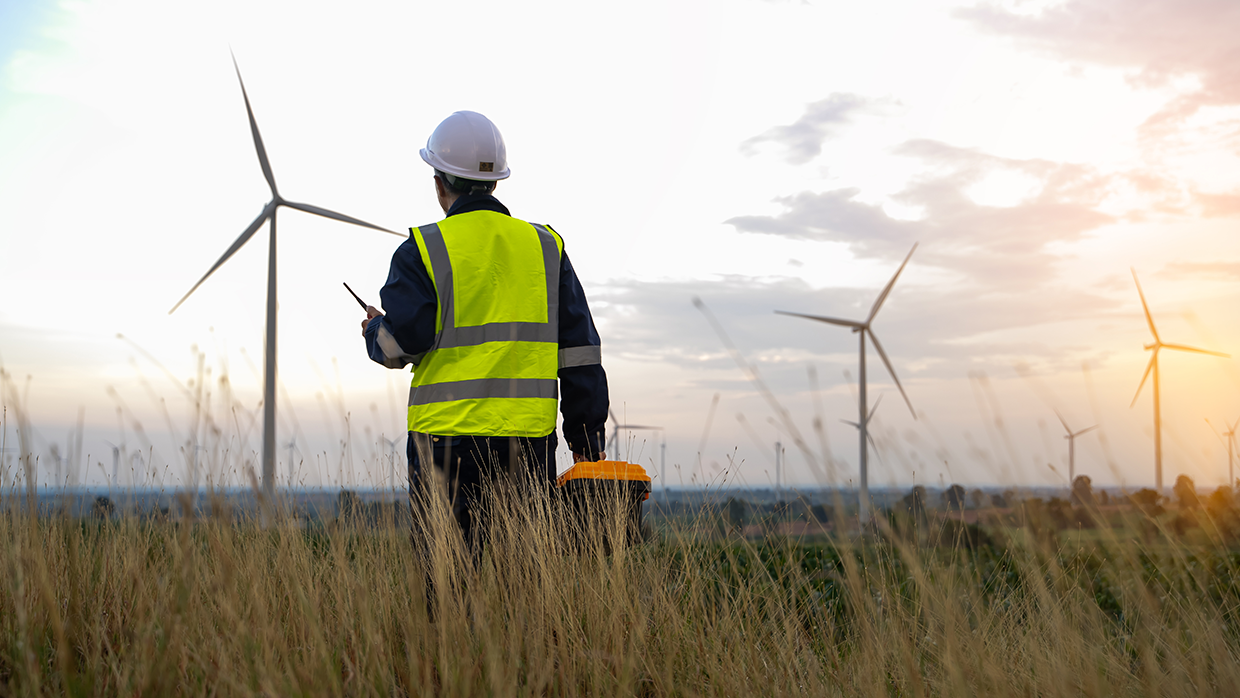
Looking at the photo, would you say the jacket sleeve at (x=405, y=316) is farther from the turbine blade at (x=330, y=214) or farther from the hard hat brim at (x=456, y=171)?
the turbine blade at (x=330, y=214)

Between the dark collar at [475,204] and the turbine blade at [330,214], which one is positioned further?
the turbine blade at [330,214]

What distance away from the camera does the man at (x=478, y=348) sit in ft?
14.5

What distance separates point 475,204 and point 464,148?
1.58 ft

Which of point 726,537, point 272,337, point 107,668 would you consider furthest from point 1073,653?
point 272,337

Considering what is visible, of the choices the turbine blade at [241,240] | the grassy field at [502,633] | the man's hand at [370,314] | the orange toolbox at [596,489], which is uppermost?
the turbine blade at [241,240]

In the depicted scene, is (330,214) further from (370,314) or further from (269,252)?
(370,314)

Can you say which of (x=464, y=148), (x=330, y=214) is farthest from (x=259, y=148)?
(x=464, y=148)

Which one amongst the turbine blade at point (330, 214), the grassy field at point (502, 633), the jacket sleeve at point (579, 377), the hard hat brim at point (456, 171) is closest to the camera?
the grassy field at point (502, 633)

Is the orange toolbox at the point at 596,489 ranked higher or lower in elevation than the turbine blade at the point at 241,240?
lower

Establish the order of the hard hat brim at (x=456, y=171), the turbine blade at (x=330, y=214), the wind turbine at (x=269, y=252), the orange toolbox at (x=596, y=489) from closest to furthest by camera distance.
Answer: the orange toolbox at (x=596, y=489) < the hard hat brim at (x=456, y=171) < the wind turbine at (x=269, y=252) < the turbine blade at (x=330, y=214)

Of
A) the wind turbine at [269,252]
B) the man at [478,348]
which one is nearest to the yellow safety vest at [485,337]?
the man at [478,348]

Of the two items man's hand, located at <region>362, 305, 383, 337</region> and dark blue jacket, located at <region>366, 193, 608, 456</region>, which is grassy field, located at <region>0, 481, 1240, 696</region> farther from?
man's hand, located at <region>362, 305, 383, 337</region>

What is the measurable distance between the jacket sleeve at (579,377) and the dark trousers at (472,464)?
0.30 m

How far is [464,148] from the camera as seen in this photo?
16.3 feet
